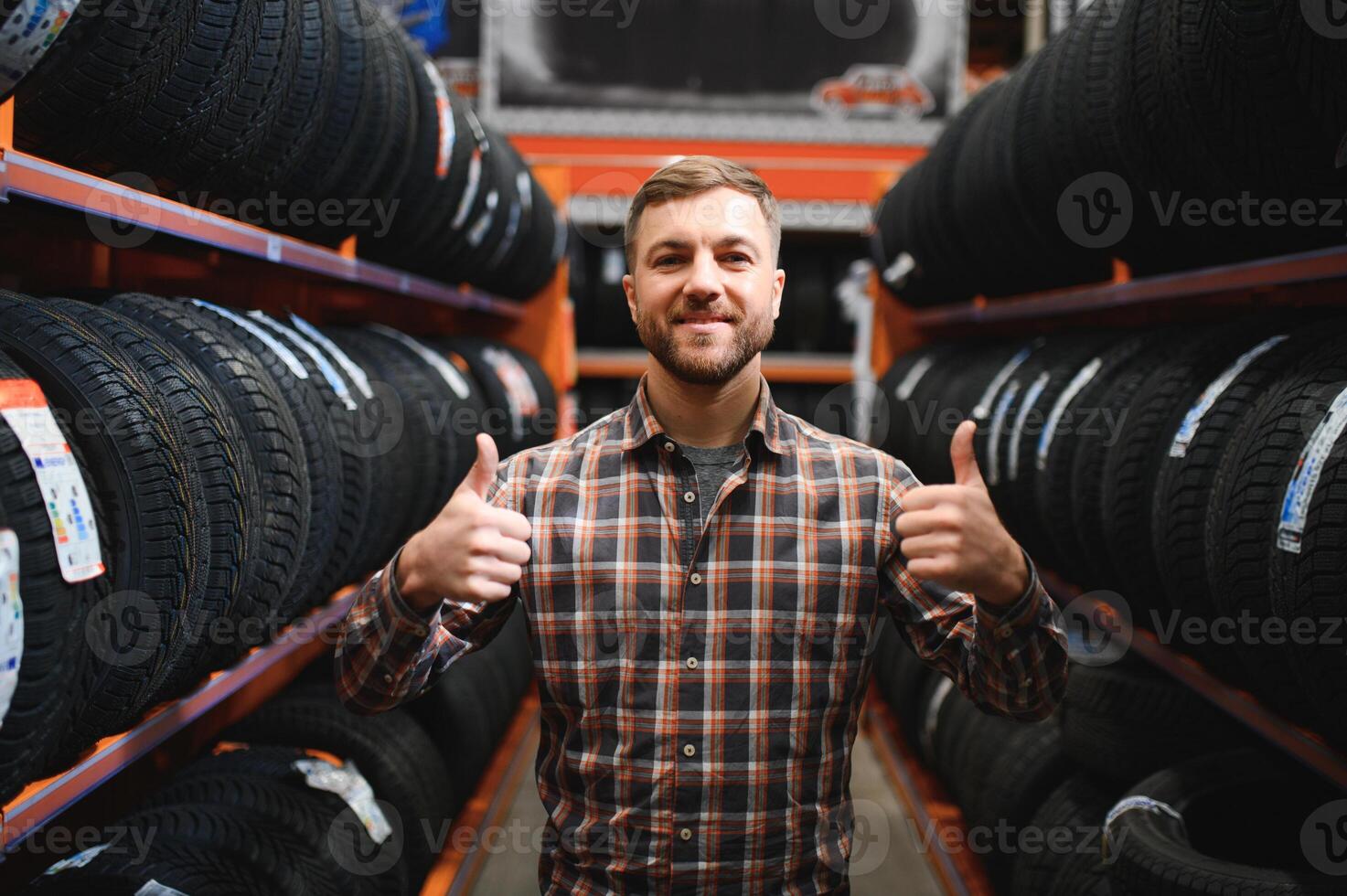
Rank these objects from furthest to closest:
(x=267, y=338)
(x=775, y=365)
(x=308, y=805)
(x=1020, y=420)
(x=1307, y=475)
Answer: (x=775, y=365) → (x=1020, y=420) → (x=308, y=805) → (x=267, y=338) → (x=1307, y=475)

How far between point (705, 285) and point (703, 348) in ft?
0.33

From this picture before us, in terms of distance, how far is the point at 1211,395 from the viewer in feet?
5.61

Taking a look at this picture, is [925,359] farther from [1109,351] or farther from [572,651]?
[572,651]

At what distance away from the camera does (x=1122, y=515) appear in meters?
1.92

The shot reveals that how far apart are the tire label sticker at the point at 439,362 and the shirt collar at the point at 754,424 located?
1.29 meters

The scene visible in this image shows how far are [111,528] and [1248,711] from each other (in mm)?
1767

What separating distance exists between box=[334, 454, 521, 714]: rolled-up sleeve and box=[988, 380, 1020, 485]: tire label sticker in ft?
5.41

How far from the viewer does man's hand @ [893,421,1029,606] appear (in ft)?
4.05

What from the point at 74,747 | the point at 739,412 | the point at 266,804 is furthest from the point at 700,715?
the point at 266,804

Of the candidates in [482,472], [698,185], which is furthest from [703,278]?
[482,472]

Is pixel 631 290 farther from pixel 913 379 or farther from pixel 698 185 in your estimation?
pixel 913 379

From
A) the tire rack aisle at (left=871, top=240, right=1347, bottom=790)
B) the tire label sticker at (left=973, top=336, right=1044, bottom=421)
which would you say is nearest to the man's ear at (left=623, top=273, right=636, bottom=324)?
the tire rack aisle at (left=871, top=240, right=1347, bottom=790)

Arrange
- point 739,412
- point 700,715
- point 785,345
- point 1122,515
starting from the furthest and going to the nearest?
point 785,345 < point 1122,515 < point 739,412 < point 700,715


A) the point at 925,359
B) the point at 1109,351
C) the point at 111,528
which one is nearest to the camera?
the point at 111,528
